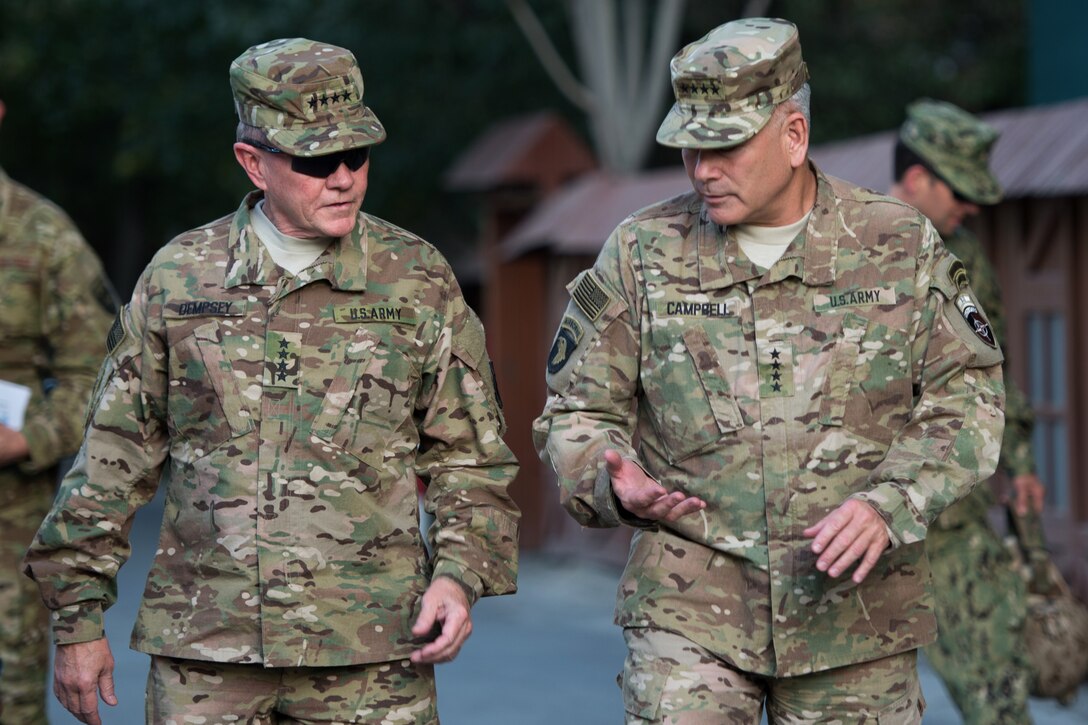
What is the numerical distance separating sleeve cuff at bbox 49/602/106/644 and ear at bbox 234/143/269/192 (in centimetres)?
99

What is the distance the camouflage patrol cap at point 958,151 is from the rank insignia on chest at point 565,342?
7.28 ft

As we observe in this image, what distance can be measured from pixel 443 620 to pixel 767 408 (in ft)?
2.72

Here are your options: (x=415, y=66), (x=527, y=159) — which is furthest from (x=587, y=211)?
(x=415, y=66)

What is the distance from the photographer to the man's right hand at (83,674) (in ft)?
14.2

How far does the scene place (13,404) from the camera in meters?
5.75

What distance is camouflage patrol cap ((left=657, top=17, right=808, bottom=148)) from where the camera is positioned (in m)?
4.32

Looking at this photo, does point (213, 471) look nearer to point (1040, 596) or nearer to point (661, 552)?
point (661, 552)

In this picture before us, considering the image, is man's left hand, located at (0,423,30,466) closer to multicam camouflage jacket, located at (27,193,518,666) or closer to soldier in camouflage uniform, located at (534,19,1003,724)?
multicam camouflage jacket, located at (27,193,518,666)

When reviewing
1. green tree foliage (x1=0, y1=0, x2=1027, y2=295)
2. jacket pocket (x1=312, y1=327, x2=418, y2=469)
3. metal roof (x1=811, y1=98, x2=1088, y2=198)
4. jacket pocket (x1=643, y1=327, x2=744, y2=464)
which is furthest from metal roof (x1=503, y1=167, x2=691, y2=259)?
jacket pocket (x1=312, y1=327, x2=418, y2=469)

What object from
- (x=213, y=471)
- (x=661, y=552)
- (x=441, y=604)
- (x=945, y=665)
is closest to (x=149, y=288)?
(x=213, y=471)

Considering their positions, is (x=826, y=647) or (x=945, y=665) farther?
(x=945, y=665)

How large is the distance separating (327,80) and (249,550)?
103 cm

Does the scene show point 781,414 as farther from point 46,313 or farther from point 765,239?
point 46,313

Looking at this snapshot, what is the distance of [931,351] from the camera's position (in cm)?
439
